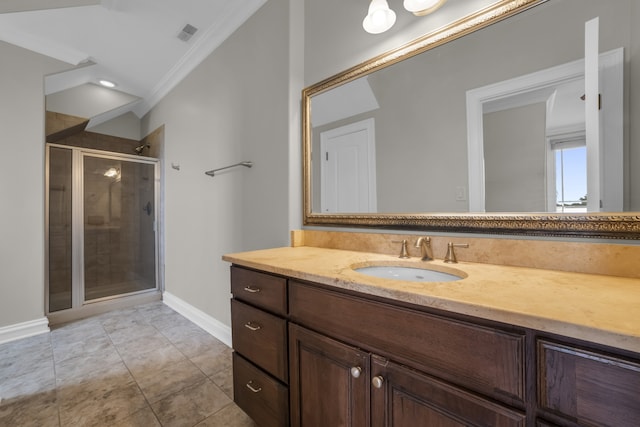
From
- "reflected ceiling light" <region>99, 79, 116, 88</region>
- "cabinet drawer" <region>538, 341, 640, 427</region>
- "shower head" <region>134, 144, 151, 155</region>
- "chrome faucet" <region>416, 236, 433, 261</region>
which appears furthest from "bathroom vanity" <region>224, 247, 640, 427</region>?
"shower head" <region>134, 144, 151, 155</region>

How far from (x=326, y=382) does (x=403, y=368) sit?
12.2 inches

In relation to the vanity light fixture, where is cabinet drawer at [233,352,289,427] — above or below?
below

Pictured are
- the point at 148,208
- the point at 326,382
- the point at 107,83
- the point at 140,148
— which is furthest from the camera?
the point at 140,148

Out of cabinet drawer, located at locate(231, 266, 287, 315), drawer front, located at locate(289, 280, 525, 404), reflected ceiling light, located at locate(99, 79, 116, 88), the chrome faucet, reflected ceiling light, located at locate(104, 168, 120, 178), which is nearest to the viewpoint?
drawer front, located at locate(289, 280, 525, 404)

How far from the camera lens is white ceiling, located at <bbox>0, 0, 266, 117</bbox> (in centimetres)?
194

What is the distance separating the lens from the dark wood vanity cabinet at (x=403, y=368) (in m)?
0.49

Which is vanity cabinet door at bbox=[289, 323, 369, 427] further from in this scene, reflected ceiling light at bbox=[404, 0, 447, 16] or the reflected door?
reflected ceiling light at bbox=[404, 0, 447, 16]

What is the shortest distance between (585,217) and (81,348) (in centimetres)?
317

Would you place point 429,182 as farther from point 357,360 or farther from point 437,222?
point 357,360

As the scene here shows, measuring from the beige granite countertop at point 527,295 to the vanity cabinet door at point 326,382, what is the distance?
218 mm

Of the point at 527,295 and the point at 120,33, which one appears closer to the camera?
the point at 527,295

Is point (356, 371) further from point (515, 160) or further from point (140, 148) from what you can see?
point (140, 148)

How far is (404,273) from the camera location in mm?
1137

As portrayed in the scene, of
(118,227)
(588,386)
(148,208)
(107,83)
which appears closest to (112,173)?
(148,208)
